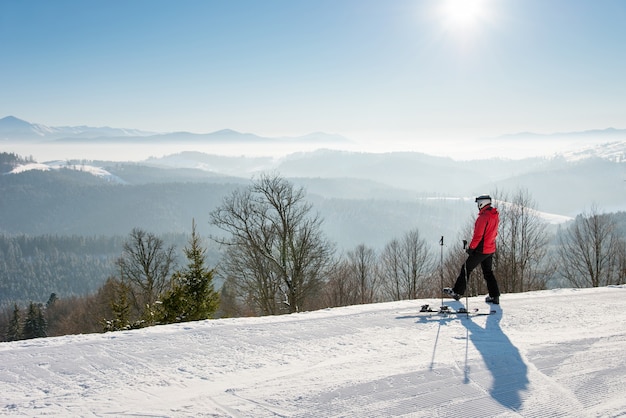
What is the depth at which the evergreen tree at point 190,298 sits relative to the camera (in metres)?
14.1

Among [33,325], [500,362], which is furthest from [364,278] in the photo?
[33,325]

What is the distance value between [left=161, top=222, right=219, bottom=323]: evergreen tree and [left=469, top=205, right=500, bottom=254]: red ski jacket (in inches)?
382

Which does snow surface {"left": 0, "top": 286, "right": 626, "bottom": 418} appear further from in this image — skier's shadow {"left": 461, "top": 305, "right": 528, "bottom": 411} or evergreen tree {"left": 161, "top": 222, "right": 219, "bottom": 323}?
evergreen tree {"left": 161, "top": 222, "right": 219, "bottom": 323}

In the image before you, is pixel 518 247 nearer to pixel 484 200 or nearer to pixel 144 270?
pixel 484 200

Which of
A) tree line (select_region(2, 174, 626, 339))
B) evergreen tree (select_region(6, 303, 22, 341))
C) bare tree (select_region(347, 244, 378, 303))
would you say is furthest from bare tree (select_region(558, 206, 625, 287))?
evergreen tree (select_region(6, 303, 22, 341))

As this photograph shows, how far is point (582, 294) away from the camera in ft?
30.0

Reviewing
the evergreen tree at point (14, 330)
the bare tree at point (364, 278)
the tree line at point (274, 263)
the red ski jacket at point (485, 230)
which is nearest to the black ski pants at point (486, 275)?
the red ski jacket at point (485, 230)

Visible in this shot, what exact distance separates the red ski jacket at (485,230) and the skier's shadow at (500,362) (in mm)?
1660

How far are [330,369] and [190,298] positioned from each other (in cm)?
1098

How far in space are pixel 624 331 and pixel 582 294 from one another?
3.21 m

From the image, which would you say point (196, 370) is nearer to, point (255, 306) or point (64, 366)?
point (64, 366)

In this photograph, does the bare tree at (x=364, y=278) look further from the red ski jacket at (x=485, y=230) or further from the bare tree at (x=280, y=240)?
the red ski jacket at (x=485, y=230)

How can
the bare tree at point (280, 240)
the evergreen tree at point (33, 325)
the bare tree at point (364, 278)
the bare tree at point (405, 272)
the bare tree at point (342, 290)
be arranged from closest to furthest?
the bare tree at point (280, 240) → the bare tree at point (342, 290) → the bare tree at point (405, 272) → the bare tree at point (364, 278) → the evergreen tree at point (33, 325)

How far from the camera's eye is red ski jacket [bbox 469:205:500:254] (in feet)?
26.0
